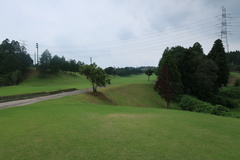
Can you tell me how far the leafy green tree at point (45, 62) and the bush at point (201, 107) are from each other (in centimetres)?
5790

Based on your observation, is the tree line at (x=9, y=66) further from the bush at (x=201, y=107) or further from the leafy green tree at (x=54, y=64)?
the bush at (x=201, y=107)

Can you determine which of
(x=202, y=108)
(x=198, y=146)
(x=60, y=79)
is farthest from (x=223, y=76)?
(x=60, y=79)

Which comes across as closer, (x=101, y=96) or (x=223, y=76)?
(x=101, y=96)

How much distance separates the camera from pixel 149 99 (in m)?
34.9

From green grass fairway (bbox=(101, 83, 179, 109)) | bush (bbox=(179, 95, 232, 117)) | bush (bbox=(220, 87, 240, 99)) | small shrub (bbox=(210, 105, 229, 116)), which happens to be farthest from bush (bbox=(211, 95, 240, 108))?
small shrub (bbox=(210, 105, 229, 116))

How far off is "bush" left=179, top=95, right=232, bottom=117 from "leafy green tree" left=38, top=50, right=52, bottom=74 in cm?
5790

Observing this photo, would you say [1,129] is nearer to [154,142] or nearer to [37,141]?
[37,141]

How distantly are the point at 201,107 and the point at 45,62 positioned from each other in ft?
212

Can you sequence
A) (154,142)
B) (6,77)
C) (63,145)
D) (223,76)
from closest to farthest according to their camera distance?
(63,145) → (154,142) → (223,76) → (6,77)

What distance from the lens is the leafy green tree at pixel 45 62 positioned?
65.2m

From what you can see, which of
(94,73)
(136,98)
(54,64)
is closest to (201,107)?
(136,98)

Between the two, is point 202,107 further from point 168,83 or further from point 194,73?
point 194,73

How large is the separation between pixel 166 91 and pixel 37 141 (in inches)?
890

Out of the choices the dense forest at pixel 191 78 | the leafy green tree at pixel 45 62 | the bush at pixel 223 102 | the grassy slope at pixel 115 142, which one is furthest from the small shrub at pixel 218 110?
the leafy green tree at pixel 45 62
